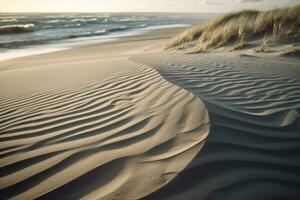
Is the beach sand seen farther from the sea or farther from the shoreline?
the sea

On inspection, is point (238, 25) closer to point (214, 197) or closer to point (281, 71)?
point (281, 71)

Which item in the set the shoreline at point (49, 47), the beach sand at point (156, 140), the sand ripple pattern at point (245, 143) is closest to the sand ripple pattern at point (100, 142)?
the beach sand at point (156, 140)

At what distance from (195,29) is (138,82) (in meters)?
9.04

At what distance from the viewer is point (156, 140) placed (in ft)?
6.91

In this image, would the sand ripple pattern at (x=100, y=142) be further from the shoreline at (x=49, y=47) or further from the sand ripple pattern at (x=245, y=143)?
the shoreline at (x=49, y=47)

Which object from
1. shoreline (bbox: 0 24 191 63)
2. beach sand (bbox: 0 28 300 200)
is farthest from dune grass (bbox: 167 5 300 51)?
shoreline (bbox: 0 24 191 63)

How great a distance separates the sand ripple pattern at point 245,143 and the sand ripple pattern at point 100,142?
0.12 meters

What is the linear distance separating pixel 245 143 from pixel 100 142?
1180 millimetres


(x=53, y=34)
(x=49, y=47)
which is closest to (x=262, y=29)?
(x=49, y=47)

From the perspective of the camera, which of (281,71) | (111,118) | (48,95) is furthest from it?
(281,71)

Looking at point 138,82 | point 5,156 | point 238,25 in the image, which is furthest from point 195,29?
point 5,156

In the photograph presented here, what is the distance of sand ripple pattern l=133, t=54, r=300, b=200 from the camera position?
5.13ft

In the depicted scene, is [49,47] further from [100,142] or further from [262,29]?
[100,142]

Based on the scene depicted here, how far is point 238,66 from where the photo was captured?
4836mm
